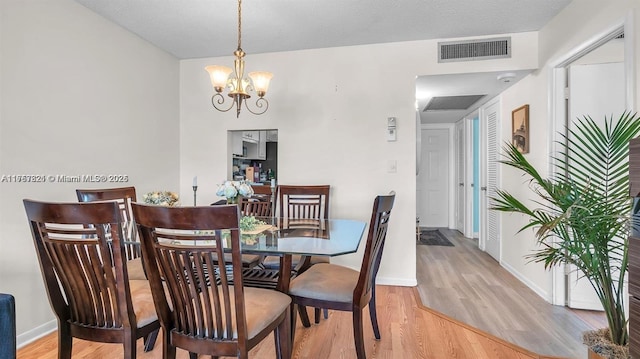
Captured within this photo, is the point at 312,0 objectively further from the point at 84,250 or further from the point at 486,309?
the point at 486,309

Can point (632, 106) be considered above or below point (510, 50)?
below

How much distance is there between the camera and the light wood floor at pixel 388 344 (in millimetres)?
1894

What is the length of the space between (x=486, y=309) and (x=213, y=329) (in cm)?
221

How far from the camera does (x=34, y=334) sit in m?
2.10

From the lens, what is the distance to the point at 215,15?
8.47 feet

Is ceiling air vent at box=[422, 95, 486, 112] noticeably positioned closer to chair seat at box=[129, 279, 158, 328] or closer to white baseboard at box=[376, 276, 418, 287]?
white baseboard at box=[376, 276, 418, 287]

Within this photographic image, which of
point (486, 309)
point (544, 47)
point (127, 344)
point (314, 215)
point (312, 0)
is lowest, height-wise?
point (486, 309)

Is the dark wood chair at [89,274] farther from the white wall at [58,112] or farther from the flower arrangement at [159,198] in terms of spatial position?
the white wall at [58,112]

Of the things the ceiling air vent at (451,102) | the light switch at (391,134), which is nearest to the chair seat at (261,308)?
the light switch at (391,134)

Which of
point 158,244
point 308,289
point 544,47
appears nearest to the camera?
point 158,244

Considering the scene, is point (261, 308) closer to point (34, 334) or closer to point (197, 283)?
point (197, 283)

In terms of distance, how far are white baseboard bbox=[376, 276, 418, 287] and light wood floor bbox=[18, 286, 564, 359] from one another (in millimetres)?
687

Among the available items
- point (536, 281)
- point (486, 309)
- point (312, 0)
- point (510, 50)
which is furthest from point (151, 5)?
point (536, 281)

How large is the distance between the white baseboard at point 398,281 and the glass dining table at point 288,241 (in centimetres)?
116
